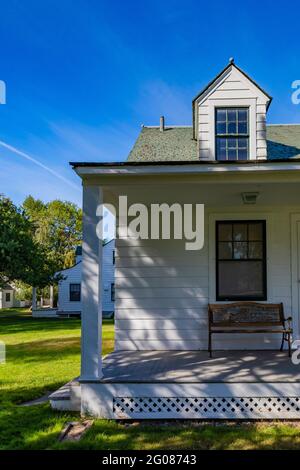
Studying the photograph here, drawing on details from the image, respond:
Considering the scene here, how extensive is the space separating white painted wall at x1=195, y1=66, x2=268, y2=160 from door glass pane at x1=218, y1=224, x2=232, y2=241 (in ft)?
4.26

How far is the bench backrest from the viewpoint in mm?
6203

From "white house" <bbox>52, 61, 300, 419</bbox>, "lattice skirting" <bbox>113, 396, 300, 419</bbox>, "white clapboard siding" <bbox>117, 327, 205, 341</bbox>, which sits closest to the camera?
"lattice skirting" <bbox>113, 396, 300, 419</bbox>

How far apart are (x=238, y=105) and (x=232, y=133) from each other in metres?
0.53

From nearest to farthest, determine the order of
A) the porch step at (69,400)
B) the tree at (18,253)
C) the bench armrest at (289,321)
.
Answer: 1. the porch step at (69,400)
2. the bench armrest at (289,321)
3. the tree at (18,253)

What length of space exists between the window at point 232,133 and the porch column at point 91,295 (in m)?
3.07

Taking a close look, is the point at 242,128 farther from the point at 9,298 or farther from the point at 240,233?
the point at 9,298

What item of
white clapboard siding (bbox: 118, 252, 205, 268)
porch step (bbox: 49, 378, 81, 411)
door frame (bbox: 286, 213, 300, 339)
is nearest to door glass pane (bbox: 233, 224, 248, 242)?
white clapboard siding (bbox: 118, 252, 205, 268)

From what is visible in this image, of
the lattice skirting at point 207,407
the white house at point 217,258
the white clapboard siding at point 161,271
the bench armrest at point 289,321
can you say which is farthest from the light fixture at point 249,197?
the lattice skirting at point 207,407

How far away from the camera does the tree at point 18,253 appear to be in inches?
876

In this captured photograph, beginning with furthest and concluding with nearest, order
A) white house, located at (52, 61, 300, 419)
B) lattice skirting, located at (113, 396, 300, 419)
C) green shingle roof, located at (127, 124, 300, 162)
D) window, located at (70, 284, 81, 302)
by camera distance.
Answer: window, located at (70, 284, 81, 302) → green shingle roof, located at (127, 124, 300, 162) → white house, located at (52, 61, 300, 419) → lattice skirting, located at (113, 396, 300, 419)

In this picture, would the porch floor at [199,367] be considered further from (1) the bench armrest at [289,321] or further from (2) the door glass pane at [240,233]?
(2) the door glass pane at [240,233]

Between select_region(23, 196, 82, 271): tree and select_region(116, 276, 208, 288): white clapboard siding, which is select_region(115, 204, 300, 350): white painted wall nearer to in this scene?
select_region(116, 276, 208, 288): white clapboard siding

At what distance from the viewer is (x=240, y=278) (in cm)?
670

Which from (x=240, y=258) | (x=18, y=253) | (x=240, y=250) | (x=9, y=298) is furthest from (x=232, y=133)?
(x=9, y=298)
